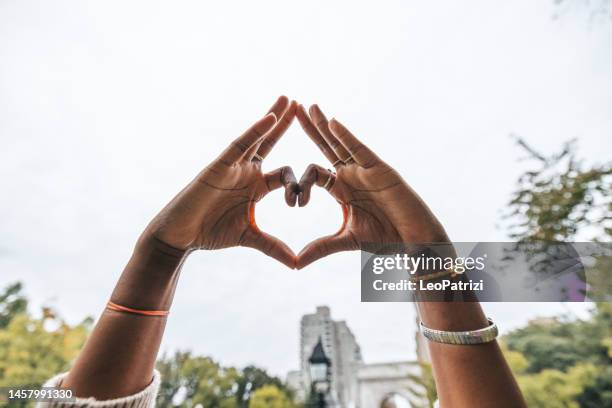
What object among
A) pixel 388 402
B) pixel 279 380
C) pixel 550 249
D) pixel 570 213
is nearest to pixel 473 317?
pixel 550 249

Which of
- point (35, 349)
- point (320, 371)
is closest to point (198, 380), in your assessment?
point (35, 349)

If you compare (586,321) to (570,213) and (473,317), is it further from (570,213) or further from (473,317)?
(473,317)

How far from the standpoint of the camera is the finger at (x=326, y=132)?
5.58ft

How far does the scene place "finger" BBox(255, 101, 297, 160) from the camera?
176 cm

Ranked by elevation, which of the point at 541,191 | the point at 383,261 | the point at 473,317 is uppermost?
the point at 541,191

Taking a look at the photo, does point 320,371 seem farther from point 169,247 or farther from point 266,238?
point 169,247

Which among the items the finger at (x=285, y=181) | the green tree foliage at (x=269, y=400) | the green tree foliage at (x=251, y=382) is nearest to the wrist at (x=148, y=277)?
the finger at (x=285, y=181)

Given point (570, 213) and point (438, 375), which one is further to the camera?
point (570, 213)

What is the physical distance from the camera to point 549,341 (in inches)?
938

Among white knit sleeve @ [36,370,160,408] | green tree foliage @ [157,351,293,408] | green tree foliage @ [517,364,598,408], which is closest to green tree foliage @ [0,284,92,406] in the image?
green tree foliage @ [157,351,293,408]

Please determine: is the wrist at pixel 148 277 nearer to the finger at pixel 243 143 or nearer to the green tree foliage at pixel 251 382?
the finger at pixel 243 143

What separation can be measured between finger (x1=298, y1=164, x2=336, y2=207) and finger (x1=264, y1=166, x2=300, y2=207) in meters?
0.03

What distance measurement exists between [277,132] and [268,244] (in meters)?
0.69

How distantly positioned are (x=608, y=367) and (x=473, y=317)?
27658 millimetres
